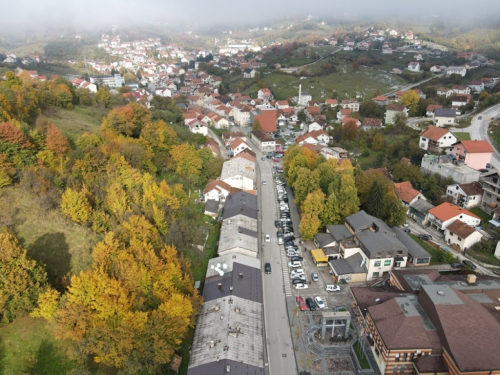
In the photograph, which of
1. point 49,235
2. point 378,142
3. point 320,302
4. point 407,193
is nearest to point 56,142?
point 49,235

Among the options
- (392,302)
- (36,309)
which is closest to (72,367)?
(36,309)

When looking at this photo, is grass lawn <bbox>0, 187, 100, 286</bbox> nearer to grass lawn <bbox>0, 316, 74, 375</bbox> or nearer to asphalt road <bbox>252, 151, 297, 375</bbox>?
grass lawn <bbox>0, 316, 74, 375</bbox>

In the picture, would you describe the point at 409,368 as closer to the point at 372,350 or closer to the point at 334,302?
the point at 372,350

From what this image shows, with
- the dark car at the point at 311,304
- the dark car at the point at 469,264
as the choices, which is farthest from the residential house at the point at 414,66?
the dark car at the point at 311,304

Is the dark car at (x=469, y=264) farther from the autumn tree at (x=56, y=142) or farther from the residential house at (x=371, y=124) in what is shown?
the autumn tree at (x=56, y=142)

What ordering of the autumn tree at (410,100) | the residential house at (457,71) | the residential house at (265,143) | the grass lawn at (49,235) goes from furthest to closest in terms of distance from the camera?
the residential house at (457,71) → the autumn tree at (410,100) → the residential house at (265,143) → the grass lawn at (49,235)

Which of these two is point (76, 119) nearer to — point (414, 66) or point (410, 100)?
point (410, 100)
